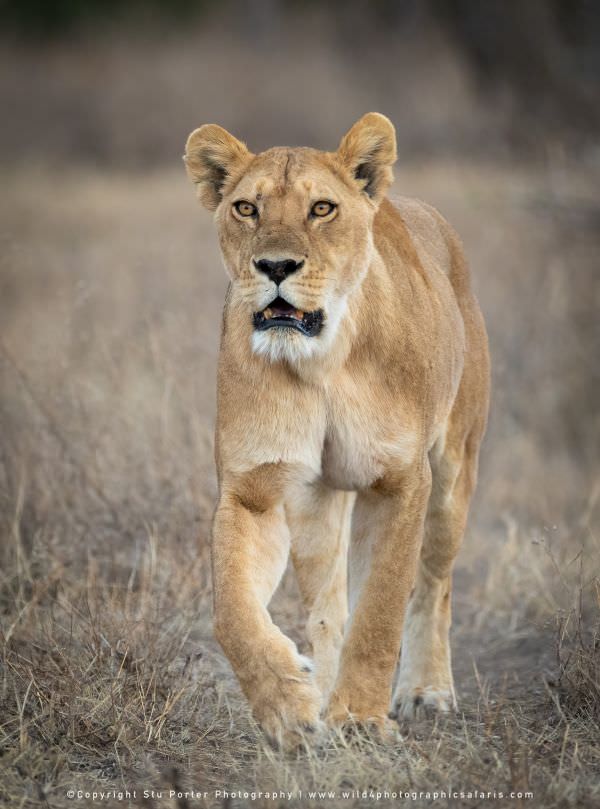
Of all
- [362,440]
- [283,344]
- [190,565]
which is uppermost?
[283,344]

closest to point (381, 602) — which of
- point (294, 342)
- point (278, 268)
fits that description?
point (294, 342)

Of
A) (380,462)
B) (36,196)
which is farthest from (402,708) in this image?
(36,196)

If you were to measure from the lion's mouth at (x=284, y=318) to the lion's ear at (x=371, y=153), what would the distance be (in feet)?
2.02

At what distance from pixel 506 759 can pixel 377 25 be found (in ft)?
65.4

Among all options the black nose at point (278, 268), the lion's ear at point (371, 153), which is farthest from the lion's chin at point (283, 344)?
the lion's ear at point (371, 153)

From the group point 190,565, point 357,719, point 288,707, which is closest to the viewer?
point 288,707

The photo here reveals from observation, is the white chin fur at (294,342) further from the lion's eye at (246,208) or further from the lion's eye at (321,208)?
the lion's eye at (246,208)

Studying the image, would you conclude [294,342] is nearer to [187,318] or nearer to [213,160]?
[213,160]

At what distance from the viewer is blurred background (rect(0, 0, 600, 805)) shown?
14.7 ft

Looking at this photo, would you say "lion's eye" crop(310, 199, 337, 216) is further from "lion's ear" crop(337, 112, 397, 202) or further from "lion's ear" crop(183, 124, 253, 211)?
"lion's ear" crop(183, 124, 253, 211)

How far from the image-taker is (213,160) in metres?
4.35

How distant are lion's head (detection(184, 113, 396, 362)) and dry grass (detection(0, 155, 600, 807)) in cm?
113

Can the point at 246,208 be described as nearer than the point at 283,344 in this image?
No

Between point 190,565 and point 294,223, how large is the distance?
188 centimetres
